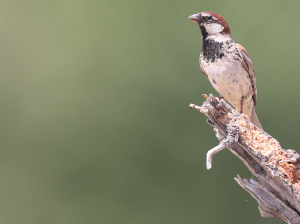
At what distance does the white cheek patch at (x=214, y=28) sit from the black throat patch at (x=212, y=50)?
71 millimetres

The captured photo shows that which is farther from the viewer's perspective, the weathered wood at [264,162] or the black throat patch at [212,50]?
the black throat patch at [212,50]

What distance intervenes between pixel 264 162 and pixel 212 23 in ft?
4.28

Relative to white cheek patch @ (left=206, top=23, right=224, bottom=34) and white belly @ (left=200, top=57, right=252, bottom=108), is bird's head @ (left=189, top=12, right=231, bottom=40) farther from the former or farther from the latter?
white belly @ (left=200, top=57, right=252, bottom=108)

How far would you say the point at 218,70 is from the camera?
8.37 feet

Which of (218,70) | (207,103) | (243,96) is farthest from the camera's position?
(243,96)

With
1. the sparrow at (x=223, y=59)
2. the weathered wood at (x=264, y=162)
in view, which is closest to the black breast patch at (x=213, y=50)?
the sparrow at (x=223, y=59)

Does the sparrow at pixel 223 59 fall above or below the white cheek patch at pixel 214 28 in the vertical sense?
below

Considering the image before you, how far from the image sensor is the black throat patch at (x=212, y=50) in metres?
2.56

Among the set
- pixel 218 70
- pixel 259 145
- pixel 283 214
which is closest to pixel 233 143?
pixel 259 145

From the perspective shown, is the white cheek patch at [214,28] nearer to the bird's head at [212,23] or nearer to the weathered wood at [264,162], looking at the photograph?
the bird's head at [212,23]

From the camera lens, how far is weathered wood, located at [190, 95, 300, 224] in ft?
5.59

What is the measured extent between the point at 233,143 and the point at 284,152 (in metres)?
0.27

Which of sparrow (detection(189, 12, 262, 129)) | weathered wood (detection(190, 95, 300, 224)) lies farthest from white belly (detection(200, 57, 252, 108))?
weathered wood (detection(190, 95, 300, 224))

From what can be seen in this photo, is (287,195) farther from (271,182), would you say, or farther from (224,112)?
(224,112)
